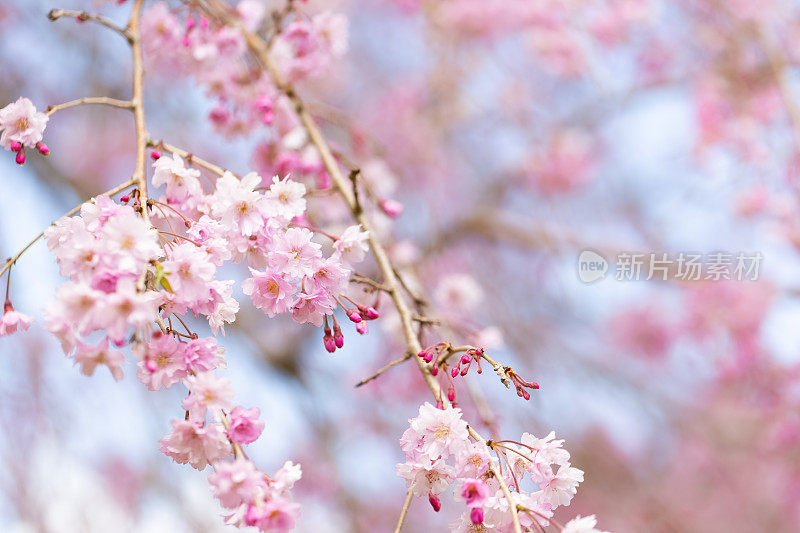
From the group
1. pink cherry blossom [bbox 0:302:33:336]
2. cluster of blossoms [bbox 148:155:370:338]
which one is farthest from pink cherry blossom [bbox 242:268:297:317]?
pink cherry blossom [bbox 0:302:33:336]

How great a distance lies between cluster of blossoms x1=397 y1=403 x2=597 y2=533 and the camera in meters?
1.15

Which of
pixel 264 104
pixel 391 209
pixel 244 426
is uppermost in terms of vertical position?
pixel 264 104

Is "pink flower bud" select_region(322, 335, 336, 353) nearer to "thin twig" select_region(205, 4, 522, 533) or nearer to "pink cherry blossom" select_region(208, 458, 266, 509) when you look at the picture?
"thin twig" select_region(205, 4, 522, 533)

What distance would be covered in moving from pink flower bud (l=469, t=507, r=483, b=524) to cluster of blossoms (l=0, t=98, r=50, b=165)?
1.17 metres

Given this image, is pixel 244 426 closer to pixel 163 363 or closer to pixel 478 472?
pixel 163 363

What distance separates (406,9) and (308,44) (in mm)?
3209

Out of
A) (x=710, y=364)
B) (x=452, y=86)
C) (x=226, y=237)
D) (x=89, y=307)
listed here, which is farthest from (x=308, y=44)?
(x=710, y=364)

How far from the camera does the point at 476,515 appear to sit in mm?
1106

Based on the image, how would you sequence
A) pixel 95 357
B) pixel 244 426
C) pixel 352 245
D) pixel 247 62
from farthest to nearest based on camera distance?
Answer: 1. pixel 247 62
2. pixel 352 245
3. pixel 244 426
4. pixel 95 357

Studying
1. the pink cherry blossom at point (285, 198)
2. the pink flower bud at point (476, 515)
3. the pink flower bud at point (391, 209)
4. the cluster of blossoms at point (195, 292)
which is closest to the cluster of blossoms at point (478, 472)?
the pink flower bud at point (476, 515)

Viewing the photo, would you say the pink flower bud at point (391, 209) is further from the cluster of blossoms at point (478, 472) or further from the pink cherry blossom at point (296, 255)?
the cluster of blossoms at point (478, 472)

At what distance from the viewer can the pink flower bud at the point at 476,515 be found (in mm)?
1102

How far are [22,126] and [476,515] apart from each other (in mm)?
1262

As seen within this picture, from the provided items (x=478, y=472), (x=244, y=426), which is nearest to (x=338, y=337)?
(x=244, y=426)
